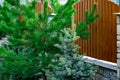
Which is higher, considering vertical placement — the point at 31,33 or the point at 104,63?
the point at 31,33

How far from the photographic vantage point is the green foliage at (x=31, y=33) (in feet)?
26.1

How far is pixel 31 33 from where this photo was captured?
312 inches

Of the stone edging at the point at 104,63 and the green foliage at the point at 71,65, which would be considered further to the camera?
the stone edging at the point at 104,63

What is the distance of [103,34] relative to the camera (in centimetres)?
838

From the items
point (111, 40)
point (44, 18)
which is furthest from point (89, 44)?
point (44, 18)

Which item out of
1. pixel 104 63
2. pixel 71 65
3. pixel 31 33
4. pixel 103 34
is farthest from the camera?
pixel 103 34

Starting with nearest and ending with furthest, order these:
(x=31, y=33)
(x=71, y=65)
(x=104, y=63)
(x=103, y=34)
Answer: (x=71, y=65)
(x=104, y=63)
(x=31, y=33)
(x=103, y=34)

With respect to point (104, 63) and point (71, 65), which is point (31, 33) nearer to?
point (71, 65)

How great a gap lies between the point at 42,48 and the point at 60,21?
75 cm

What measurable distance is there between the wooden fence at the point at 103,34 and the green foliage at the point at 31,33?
1.08 feet

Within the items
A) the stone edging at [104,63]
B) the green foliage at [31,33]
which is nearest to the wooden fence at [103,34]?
the green foliage at [31,33]

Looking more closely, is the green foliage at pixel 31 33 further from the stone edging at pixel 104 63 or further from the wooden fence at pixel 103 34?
the stone edging at pixel 104 63

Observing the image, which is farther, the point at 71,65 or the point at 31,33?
the point at 31,33

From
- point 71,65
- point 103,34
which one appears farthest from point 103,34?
point 71,65
